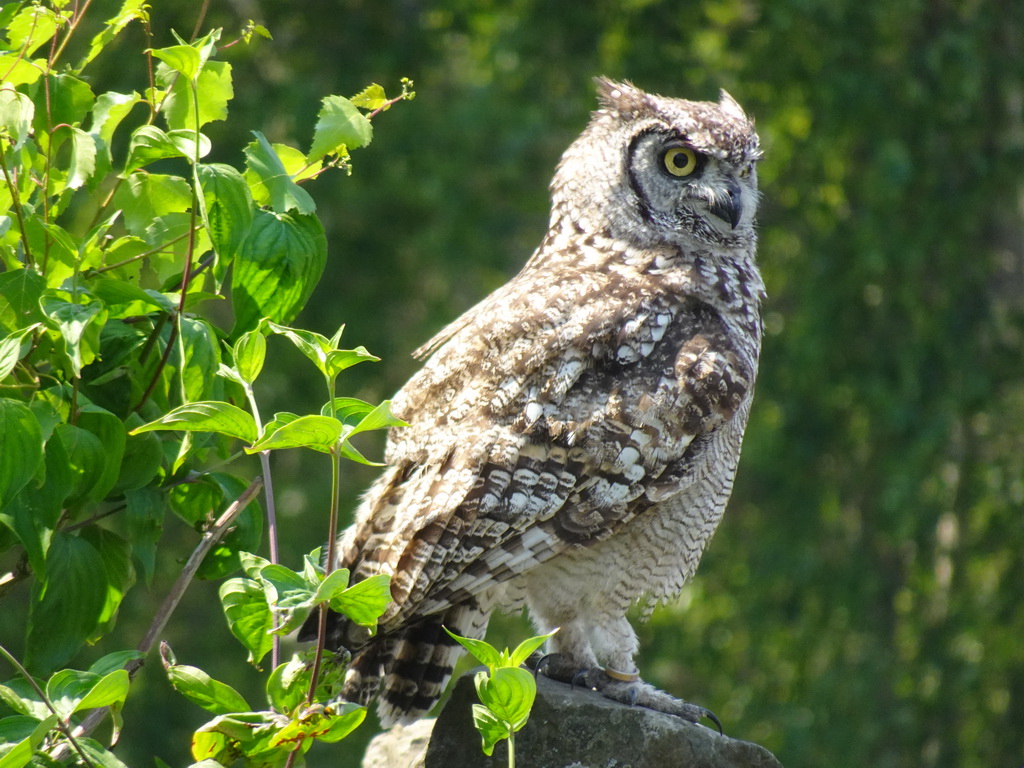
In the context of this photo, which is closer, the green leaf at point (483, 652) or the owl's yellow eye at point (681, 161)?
the green leaf at point (483, 652)

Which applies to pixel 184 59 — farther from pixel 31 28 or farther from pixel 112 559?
pixel 112 559

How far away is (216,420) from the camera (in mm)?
1193

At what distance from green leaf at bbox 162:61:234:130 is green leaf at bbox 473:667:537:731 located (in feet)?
2.21

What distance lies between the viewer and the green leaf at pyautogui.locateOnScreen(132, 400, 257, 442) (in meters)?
1.18

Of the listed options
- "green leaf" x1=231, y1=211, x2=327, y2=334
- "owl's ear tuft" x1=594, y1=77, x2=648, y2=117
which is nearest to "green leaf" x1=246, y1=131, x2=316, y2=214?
"green leaf" x1=231, y1=211, x2=327, y2=334

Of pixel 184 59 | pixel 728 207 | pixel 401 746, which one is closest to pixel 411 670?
pixel 401 746

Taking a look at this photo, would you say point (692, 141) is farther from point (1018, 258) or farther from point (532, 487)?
point (1018, 258)

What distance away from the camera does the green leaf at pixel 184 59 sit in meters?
1.26

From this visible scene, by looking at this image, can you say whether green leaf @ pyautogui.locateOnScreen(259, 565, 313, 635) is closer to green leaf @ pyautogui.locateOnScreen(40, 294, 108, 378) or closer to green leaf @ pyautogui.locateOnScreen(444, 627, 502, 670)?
green leaf @ pyautogui.locateOnScreen(444, 627, 502, 670)

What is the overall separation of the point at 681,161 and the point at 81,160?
5.23ft

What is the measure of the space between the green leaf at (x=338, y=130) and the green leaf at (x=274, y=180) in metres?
0.06

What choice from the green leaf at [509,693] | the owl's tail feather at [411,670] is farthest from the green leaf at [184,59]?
the owl's tail feather at [411,670]

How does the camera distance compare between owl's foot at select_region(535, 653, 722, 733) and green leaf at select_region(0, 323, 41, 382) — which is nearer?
green leaf at select_region(0, 323, 41, 382)

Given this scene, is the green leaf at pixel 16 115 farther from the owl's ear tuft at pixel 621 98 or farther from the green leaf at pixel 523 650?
the owl's ear tuft at pixel 621 98
